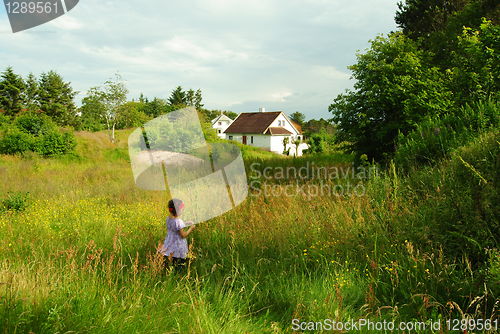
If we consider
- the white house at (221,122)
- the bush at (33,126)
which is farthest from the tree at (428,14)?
the white house at (221,122)

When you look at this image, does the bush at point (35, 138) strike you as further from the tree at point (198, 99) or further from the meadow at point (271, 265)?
the tree at point (198, 99)

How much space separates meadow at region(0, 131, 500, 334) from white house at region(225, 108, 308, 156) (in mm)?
43209

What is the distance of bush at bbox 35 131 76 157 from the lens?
2067cm

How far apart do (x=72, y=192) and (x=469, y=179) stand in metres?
9.29

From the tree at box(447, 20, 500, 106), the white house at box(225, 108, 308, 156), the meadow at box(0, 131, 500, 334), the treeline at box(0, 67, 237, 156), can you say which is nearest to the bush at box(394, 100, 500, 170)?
the meadow at box(0, 131, 500, 334)

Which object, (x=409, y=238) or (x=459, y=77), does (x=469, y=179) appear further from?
(x=459, y=77)

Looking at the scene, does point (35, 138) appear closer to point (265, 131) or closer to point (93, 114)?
point (93, 114)

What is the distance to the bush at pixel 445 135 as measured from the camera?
22.3 feet

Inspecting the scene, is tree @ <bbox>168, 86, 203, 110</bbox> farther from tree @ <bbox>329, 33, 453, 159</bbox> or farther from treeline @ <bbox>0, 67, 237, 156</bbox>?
tree @ <bbox>329, 33, 453, 159</bbox>

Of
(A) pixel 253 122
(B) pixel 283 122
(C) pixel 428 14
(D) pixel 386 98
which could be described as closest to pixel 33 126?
(D) pixel 386 98

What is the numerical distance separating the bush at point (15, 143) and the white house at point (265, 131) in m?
33.9

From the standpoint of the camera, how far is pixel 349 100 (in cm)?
1360

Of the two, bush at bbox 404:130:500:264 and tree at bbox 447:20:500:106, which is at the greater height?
tree at bbox 447:20:500:106

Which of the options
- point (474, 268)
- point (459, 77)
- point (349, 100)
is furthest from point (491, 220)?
point (349, 100)
